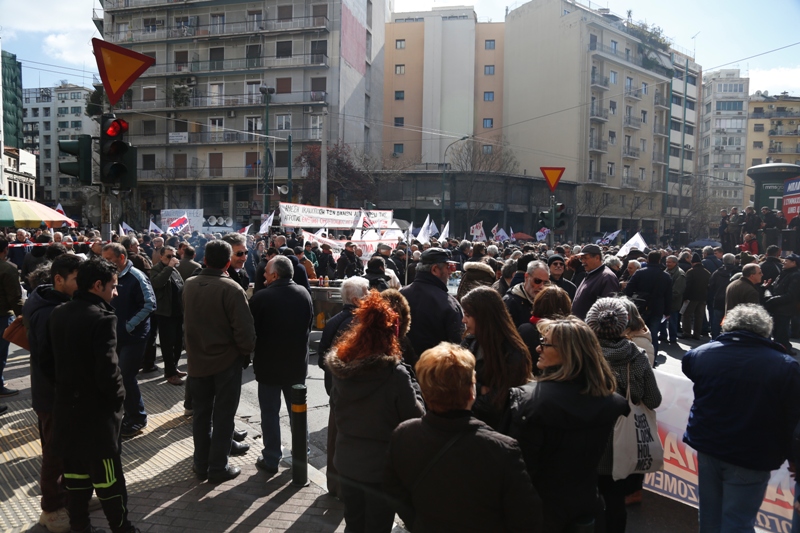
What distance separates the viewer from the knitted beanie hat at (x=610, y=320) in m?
3.79

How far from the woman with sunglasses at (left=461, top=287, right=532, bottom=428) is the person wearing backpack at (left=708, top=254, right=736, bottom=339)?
33.7 ft

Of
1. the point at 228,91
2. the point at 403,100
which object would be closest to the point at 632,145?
the point at 403,100

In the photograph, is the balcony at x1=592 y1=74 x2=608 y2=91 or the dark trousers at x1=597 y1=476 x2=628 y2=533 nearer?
the dark trousers at x1=597 y1=476 x2=628 y2=533

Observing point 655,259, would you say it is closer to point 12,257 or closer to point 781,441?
point 781,441

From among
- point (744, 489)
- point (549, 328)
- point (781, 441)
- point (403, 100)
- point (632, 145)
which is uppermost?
point (403, 100)

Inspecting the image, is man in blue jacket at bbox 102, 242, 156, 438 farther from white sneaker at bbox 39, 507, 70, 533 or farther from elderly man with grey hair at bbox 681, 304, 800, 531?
elderly man with grey hair at bbox 681, 304, 800, 531

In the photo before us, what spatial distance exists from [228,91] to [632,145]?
3833 cm

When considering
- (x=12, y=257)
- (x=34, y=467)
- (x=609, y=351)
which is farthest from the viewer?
(x=12, y=257)

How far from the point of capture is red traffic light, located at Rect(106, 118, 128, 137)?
702 centimetres

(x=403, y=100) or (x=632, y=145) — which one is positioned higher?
(x=403, y=100)

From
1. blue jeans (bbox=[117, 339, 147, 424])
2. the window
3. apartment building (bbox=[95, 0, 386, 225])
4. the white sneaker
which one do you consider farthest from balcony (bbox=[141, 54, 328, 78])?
the window

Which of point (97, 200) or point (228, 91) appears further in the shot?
point (228, 91)

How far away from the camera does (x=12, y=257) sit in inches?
577

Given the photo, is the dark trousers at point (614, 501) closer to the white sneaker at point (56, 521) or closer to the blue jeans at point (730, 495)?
the blue jeans at point (730, 495)
